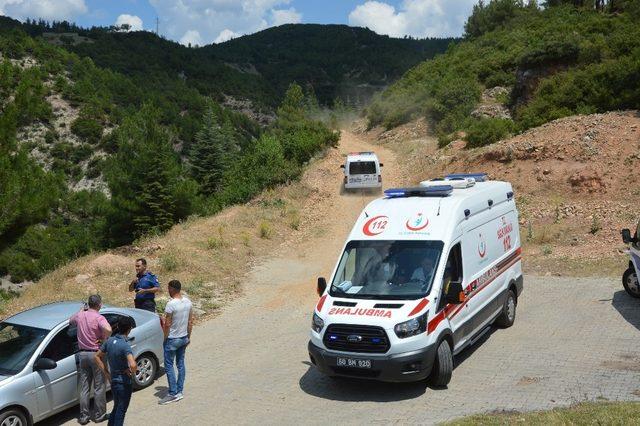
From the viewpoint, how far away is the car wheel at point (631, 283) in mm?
12391

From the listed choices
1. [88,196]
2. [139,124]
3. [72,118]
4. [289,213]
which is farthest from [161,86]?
[289,213]

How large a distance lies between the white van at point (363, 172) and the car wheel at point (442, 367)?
20032 millimetres

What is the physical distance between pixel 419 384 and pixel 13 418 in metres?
5.56

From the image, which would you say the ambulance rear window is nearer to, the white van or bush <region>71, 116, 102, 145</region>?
the white van

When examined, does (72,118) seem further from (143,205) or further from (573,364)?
(573,364)

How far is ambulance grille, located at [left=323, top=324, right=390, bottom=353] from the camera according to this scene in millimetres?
8148

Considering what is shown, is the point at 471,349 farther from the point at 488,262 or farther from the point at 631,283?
the point at 631,283

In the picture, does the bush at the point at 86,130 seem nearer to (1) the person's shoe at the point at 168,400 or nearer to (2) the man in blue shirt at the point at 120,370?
(1) the person's shoe at the point at 168,400

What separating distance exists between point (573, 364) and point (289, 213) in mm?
16375

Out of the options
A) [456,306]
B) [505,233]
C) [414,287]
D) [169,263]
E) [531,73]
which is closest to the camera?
[414,287]

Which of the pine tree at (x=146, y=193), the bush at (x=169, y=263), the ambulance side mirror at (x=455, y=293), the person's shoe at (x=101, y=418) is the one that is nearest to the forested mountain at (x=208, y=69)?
the pine tree at (x=146, y=193)

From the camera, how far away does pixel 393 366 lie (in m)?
8.06

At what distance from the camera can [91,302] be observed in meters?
8.43

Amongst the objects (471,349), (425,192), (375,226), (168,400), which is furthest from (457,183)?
(168,400)
